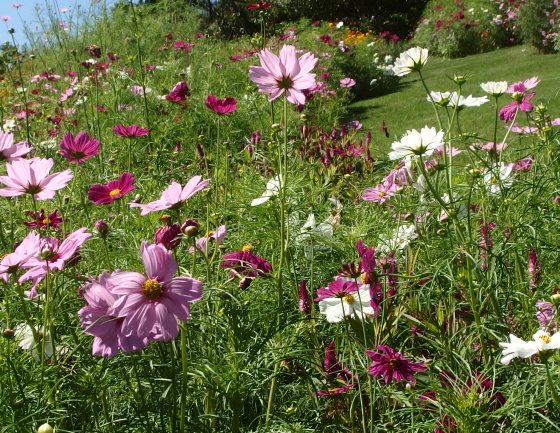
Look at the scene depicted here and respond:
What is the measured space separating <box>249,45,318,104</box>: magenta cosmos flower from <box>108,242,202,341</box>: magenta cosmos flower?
61 centimetres

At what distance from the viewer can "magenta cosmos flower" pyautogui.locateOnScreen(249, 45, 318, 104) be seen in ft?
4.36

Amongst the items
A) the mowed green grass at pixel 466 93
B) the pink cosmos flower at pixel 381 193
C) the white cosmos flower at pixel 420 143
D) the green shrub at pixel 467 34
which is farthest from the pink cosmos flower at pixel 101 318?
the green shrub at pixel 467 34

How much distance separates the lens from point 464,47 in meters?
12.0

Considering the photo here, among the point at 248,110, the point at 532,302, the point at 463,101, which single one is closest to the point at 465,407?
the point at 532,302

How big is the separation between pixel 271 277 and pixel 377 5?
56.8 feet

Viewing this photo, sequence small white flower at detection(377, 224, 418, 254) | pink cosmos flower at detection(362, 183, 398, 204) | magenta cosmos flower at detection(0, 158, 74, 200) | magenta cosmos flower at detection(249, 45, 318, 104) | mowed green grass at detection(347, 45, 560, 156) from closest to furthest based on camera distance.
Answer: magenta cosmos flower at detection(0, 158, 74, 200)
magenta cosmos flower at detection(249, 45, 318, 104)
small white flower at detection(377, 224, 418, 254)
pink cosmos flower at detection(362, 183, 398, 204)
mowed green grass at detection(347, 45, 560, 156)

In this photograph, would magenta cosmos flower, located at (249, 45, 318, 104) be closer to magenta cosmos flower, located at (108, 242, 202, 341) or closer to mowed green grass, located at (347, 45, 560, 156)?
magenta cosmos flower, located at (108, 242, 202, 341)

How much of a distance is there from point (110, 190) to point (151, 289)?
27.5 inches

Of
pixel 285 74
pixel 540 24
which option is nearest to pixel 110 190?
pixel 285 74

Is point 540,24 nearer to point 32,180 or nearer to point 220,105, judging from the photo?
point 220,105

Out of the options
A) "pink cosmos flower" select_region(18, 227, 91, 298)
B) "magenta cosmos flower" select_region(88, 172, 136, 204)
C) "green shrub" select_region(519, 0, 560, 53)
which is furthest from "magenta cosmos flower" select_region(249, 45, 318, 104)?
"green shrub" select_region(519, 0, 560, 53)

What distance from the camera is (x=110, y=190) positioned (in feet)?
4.84

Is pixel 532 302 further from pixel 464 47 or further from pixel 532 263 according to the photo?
pixel 464 47

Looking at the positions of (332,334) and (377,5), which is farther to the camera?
(377,5)
